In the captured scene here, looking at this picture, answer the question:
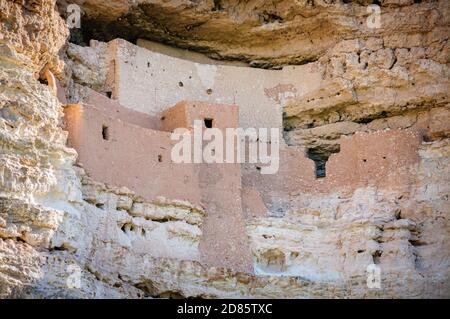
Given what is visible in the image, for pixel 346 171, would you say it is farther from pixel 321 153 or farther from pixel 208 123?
pixel 208 123

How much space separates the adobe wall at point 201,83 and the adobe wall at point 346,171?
5.32 ft

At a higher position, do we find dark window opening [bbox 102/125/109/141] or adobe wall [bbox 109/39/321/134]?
adobe wall [bbox 109/39/321/134]

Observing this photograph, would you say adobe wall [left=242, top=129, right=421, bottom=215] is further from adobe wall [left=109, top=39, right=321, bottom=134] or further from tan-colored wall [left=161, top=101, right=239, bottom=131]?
adobe wall [left=109, top=39, right=321, bottom=134]

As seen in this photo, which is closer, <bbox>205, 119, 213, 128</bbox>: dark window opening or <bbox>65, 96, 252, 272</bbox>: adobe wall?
<bbox>65, 96, 252, 272</bbox>: adobe wall

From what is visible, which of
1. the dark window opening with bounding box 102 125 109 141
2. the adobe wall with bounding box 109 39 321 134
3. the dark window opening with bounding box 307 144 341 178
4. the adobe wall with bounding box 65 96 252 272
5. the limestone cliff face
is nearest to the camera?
the limestone cliff face

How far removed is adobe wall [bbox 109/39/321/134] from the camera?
24562 millimetres

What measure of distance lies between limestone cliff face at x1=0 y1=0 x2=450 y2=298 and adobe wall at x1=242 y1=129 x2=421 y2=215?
16 cm

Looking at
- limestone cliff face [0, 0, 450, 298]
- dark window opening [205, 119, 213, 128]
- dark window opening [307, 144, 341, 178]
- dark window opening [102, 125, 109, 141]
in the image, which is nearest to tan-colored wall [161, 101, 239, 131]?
dark window opening [205, 119, 213, 128]

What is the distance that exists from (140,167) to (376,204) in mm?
4256

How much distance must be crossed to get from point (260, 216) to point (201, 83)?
12.1 ft

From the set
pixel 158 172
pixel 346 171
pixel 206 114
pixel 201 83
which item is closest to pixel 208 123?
pixel 206 114

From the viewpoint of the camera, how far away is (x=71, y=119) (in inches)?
840
